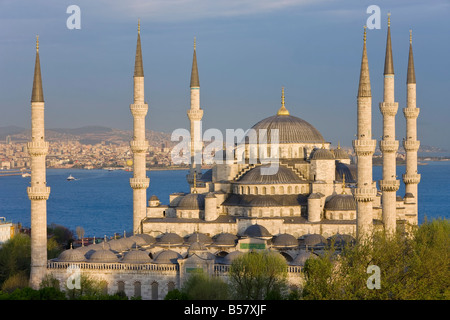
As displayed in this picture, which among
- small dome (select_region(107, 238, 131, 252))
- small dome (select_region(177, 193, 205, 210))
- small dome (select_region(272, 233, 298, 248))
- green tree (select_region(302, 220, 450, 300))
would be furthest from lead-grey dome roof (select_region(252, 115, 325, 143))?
green tree (select_region(302, 220, 450, 300))

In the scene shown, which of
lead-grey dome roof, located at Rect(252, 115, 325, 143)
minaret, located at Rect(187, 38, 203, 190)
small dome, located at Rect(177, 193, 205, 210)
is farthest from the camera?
minaret, located at Rect(187, 38, 203, 190)

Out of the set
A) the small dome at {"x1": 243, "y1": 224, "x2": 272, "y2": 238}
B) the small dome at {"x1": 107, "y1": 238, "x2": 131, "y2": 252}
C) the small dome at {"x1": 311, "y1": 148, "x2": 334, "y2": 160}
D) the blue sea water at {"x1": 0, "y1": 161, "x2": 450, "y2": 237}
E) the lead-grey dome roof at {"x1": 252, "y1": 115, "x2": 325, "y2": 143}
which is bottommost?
the blue sea water at {"x1": 0, "y1": 161, "x2": 450, "y2": 237}

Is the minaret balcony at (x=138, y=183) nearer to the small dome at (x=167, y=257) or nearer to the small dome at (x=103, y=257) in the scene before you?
the small dome at (x=103, y=257)

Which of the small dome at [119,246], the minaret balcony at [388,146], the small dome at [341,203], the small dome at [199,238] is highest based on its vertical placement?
the minaret balcony at [388,146]

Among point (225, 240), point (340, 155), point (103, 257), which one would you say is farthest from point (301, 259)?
point (340, 155)

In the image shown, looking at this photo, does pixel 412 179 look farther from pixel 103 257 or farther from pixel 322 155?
pixel 103 257

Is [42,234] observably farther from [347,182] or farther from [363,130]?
[347,182]

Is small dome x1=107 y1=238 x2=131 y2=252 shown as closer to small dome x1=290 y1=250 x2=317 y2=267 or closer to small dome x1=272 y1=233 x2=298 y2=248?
small dome x1=272 y1=233 x2=298 y2=248

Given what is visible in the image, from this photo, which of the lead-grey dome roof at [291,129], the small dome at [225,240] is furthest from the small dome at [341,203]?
the lead-grey dome roof at [291,129]

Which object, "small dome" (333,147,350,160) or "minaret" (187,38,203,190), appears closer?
"small dome" (333,147,350,160)
